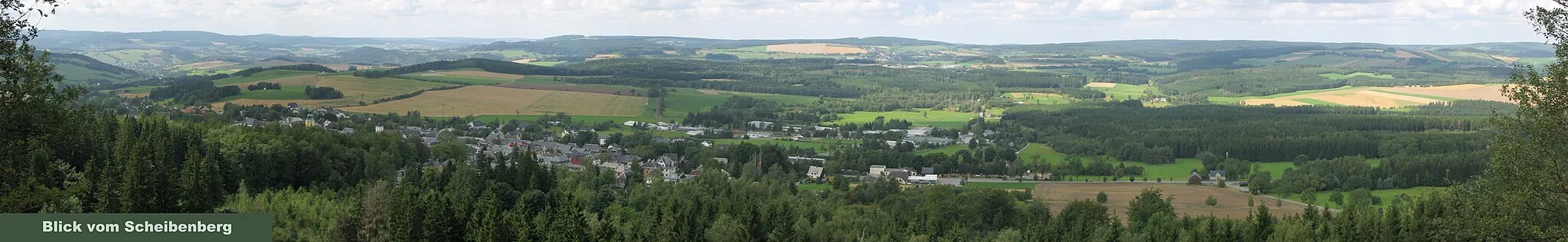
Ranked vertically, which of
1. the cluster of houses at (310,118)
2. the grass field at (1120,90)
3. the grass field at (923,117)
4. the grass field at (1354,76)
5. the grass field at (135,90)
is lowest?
the grass field at (923,117)

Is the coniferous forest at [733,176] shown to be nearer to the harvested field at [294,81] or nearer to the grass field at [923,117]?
the grass field at [923,117]

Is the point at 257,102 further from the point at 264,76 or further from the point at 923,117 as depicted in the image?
the point at 923,117

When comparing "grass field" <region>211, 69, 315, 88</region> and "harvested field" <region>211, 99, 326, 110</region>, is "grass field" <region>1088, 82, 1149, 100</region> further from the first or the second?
"grass field" <region>211, 69, 315, 88</region>

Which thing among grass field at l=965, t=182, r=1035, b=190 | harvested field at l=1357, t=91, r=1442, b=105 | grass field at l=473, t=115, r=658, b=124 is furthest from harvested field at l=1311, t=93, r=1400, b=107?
grass field at l=965, t=182, r=1035, b=190

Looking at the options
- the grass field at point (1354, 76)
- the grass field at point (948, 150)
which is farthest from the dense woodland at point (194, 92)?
the grass field at point (1354, 76)

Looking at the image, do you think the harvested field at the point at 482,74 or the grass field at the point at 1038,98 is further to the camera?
the harvested field at the point at 482,74

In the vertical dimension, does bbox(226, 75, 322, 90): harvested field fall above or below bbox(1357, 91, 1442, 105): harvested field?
above

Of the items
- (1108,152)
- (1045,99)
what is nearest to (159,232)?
(1108,152)
